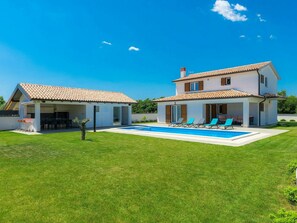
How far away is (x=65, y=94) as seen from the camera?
23219mm

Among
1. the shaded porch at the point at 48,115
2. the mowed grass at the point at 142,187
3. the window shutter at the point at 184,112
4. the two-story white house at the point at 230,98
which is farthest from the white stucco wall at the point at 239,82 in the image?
the mowed grass at the point at 142,187

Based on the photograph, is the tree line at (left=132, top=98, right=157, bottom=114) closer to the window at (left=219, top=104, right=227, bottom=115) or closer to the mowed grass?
the window at (left=219, top=104, right=227, bottom=115)

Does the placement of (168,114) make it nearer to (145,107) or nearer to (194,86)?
(194,86)

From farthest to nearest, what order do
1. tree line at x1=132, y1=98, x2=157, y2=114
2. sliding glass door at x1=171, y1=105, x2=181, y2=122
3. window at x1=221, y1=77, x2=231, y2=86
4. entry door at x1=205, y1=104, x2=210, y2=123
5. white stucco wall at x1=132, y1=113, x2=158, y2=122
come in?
tree line at x1=132, y1=98, x2=157, y2=114 → white stucco wall at x1=132, y1=113, x2=158, y2=122 → sliding glass door at x1=171, y1=105, x2=181, y2=122 → window at x1=221, y1=77, x2=231, y2=86 → entry door at x1=205, y1=104, x2=210, y2=123

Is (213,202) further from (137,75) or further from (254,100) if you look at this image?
(137,75)

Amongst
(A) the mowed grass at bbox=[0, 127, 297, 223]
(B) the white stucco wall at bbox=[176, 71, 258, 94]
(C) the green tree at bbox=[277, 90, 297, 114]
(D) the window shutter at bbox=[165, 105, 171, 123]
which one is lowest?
(A) the mowed grass at bbox=[0, 127, 297, 223]

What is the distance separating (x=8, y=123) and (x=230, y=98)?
79.4ft

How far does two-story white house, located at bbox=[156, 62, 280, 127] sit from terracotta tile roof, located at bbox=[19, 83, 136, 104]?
739 centimetres

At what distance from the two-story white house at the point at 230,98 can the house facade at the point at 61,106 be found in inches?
295

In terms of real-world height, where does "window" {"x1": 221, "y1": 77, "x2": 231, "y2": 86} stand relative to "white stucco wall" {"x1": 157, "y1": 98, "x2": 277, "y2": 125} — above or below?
above

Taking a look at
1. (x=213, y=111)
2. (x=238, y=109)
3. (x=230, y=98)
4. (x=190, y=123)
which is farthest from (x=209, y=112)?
(x=230, y=98)

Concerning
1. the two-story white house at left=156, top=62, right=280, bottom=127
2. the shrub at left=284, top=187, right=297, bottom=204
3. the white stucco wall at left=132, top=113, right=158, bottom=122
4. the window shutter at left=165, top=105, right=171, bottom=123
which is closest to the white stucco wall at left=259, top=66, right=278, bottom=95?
the two-story white house at left=156, top=62, right=280, bottom=127

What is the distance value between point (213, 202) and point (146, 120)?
31.6 m

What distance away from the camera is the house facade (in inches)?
793
